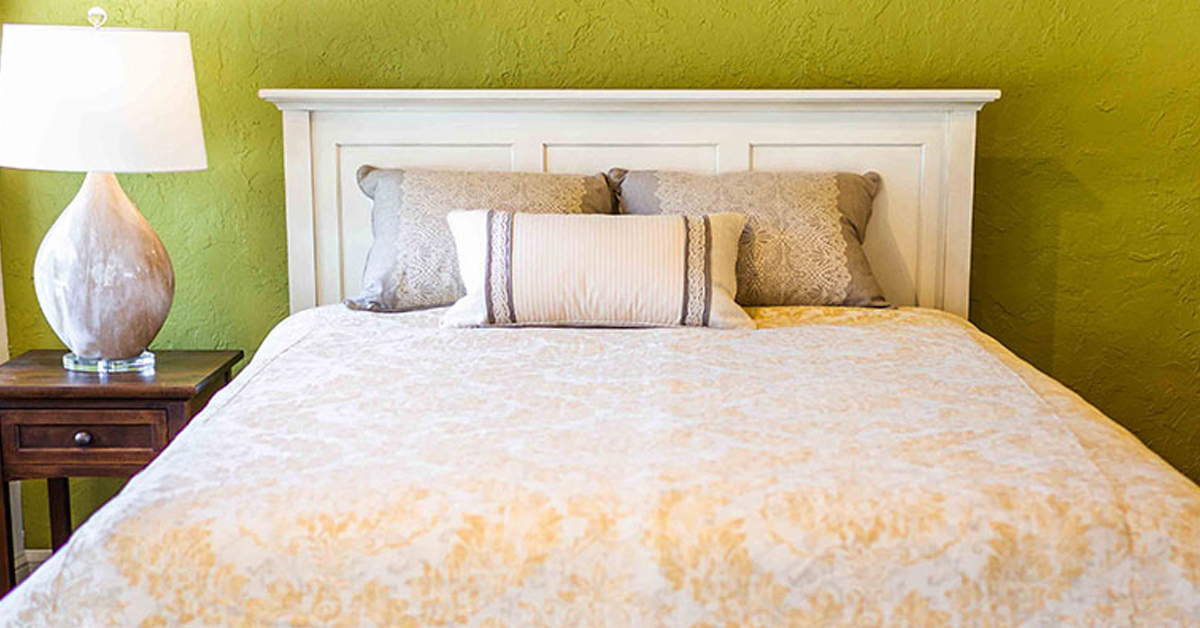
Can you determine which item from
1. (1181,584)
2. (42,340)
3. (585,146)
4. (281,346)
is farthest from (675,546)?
(42,340)

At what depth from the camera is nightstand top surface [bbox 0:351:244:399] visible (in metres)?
2.47

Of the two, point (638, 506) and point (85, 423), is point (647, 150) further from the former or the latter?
point (638, 506)

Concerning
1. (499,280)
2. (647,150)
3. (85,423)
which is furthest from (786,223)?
(85,423)

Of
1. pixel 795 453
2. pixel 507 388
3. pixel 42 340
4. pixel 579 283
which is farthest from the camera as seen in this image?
pixel 42 340

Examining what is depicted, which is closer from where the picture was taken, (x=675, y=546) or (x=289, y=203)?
(x=675, y=546)

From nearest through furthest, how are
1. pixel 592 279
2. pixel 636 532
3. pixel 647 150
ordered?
pixel 636 532
pixel 592 279
pixel 647 150

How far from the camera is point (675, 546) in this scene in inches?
53.8

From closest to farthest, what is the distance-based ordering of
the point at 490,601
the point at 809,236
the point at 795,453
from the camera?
the point at 490,601 < the point at 795,453 < the point at 809,236

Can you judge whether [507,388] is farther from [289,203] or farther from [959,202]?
[959,202]

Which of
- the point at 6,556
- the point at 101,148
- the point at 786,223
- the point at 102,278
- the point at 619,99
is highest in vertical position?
the point at 619,99

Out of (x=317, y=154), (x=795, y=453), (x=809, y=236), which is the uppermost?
(x=317, y=154)

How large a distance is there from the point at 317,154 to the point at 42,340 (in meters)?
0.88

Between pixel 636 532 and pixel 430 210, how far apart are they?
4.82ft

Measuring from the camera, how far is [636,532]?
138 cm
